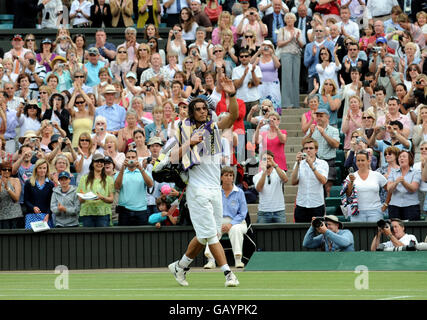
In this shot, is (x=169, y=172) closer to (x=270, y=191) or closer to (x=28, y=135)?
(x=270, y=191)

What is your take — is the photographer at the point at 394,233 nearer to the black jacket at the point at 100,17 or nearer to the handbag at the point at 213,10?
A: the handbag at the point at 213,10

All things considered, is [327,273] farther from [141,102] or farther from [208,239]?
[141,102]

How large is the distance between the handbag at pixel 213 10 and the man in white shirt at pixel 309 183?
8251 millimetres

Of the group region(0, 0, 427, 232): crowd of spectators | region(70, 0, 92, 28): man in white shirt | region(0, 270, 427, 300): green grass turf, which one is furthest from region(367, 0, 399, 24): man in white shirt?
region(0, 270, 427, 300): green grass turf

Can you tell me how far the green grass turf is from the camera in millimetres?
10086

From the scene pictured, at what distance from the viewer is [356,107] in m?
19.1

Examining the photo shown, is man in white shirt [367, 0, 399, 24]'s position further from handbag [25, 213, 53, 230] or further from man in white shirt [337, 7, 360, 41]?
handbag [25, 213, 53, 230]

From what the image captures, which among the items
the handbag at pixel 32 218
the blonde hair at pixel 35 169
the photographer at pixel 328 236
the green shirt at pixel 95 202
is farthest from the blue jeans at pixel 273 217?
the blonde hair at pixel 35 169

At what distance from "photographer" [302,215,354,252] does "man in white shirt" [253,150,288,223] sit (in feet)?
5.25

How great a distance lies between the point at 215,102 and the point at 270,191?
2.97 m

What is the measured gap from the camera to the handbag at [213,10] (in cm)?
2452

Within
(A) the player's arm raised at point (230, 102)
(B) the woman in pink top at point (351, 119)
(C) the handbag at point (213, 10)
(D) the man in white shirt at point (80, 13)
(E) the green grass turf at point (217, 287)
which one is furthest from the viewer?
(D) the man in white shirt at point (80, 13)

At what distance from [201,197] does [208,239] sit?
0.49 meters
